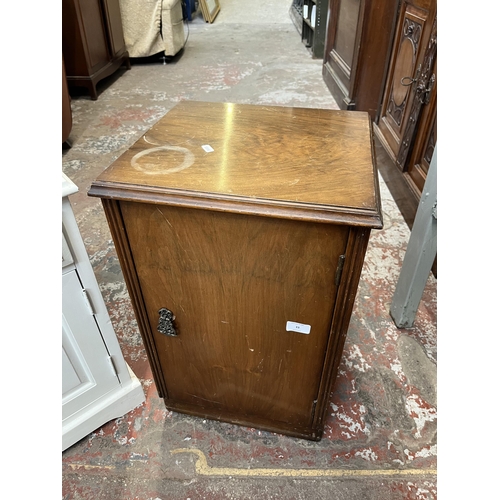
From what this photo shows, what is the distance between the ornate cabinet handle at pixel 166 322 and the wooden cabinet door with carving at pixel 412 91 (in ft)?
4.54

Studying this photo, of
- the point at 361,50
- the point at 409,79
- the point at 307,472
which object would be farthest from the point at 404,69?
the point at 307,472

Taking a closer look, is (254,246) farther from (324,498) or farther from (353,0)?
(353,0)

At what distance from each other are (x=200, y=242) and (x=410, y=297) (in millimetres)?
892

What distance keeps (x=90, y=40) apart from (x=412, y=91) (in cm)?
275

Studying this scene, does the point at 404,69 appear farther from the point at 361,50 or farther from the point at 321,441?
the point at 321,441

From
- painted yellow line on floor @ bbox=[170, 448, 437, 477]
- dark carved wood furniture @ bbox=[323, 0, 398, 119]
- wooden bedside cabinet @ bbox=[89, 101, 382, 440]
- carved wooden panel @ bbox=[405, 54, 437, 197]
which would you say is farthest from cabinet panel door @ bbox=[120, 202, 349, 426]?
dark carved wood furniture @ bbox=[323, 0, 398, 119]

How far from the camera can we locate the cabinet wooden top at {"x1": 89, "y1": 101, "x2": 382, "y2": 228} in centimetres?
64

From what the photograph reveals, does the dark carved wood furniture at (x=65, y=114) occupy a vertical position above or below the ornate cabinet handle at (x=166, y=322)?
below

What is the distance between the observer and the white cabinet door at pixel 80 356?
2.80ft

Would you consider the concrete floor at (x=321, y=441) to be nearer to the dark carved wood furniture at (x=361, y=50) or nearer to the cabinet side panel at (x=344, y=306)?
the cabinet side panel at (x=344, y=306)

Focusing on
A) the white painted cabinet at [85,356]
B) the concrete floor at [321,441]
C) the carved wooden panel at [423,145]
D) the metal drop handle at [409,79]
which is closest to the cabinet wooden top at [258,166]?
the white painted cabinet at [85,356]

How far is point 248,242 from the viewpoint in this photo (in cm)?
71

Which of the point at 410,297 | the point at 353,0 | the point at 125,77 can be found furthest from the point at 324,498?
the point at 125,77

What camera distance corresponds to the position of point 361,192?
66cm
